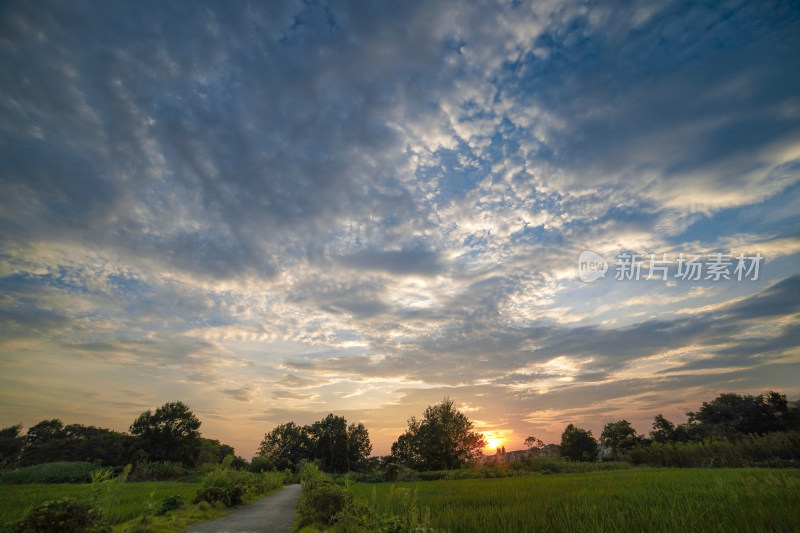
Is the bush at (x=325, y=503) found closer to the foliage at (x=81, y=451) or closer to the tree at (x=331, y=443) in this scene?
the foliage at (x=81, y=451)

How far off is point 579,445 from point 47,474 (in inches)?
2992

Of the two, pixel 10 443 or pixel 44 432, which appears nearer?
pixel 10 443

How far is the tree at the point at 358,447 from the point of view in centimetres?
6975

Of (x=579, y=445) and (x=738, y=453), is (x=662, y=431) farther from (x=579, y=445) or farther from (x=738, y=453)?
(x=738, y=453)

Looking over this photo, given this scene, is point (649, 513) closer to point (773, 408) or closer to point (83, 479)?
point (83, 479)

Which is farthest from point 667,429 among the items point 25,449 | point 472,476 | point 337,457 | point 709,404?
point 25,449

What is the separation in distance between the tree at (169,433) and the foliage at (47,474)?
32.6m

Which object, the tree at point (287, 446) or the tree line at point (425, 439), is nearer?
the tree line at point (425, 439)

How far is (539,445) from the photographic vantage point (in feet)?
324

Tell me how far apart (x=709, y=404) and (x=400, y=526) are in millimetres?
79641

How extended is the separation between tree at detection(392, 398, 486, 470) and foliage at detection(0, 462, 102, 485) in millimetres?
40601

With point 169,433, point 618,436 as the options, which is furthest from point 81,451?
point 618,436

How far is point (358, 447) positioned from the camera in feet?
233

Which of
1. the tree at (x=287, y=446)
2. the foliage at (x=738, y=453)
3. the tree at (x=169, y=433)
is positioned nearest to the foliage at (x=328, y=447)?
the tree at (x=287, y=446)
